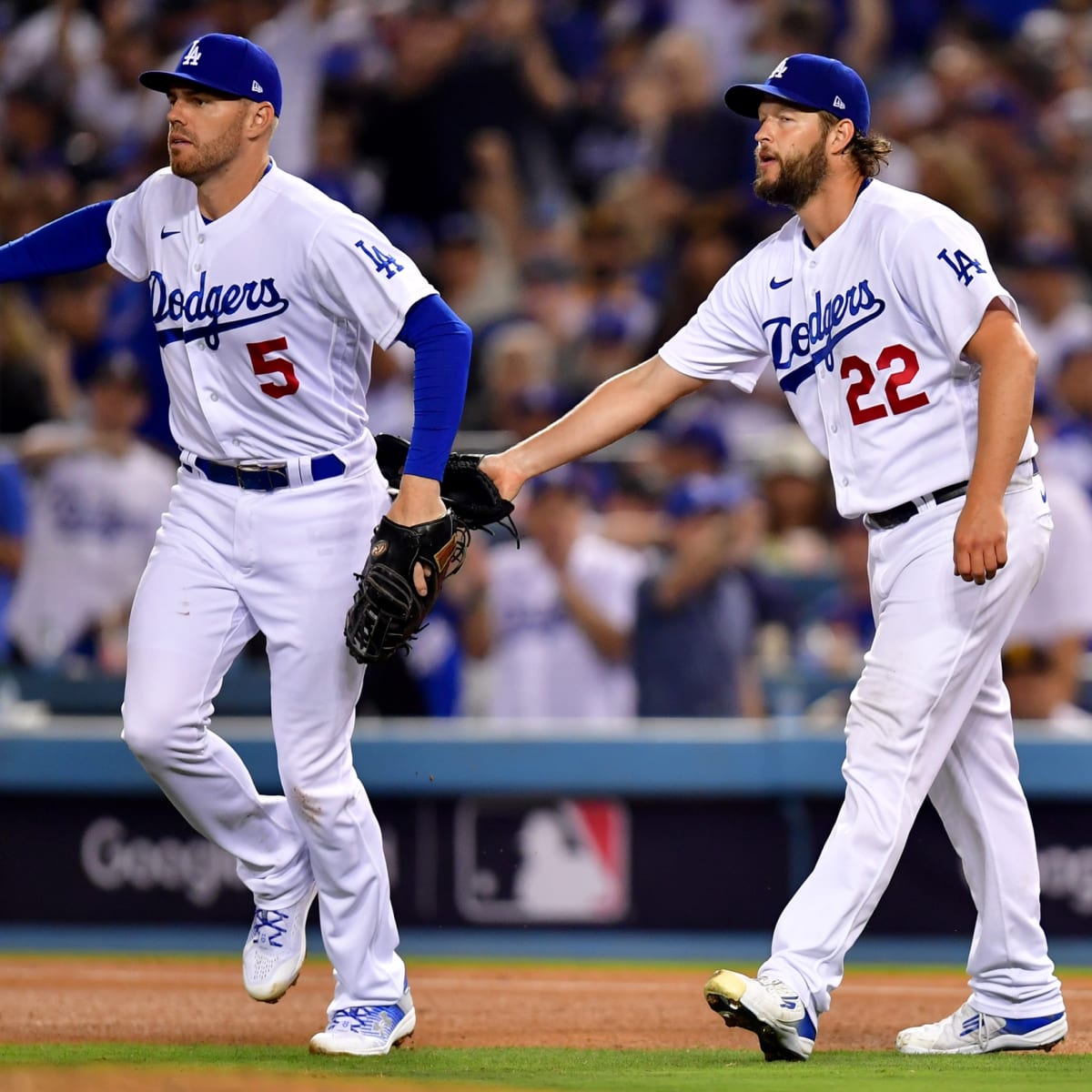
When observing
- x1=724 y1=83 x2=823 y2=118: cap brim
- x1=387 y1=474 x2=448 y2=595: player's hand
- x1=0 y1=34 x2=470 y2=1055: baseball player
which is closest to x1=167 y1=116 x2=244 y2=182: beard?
x1=0 y1=34 x2=470 y2=1055: baseball player

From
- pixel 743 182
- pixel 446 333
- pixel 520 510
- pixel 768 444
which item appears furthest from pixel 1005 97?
pixel 446 333

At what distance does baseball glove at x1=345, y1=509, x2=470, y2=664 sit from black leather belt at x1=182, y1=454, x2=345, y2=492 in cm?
20

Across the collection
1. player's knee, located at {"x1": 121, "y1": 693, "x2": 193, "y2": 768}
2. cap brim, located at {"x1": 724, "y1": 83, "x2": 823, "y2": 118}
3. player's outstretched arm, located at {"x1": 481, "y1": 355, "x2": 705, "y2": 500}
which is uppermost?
cap brim, located at {"x1": 724, "y1": 83, "x2": 823, "y2": 118}

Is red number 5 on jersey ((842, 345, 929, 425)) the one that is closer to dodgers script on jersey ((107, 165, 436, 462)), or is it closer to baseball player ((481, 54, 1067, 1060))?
baseball player ((481, 54, 1067, 1060))

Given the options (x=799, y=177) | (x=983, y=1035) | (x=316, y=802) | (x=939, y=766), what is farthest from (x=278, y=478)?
(x=983, y=1035)

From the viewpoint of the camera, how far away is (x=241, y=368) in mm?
4172

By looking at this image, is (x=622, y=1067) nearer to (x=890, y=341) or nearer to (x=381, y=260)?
(x=890, y=341)

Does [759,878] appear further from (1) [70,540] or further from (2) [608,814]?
(1) [70,540]

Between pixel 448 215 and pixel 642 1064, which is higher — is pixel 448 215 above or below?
above

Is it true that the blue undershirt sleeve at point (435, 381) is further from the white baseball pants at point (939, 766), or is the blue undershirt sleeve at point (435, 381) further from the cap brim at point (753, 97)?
the white baseball pants at point (939, 766)

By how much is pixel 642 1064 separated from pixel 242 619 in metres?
1.31

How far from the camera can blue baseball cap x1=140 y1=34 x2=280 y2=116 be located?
411 centimetres

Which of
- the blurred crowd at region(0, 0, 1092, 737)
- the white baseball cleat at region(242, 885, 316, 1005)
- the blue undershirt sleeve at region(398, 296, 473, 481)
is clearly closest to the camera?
the blue undershirt sleeve at region(398, 296, 473, 481)

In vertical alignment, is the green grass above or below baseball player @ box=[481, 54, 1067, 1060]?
below
